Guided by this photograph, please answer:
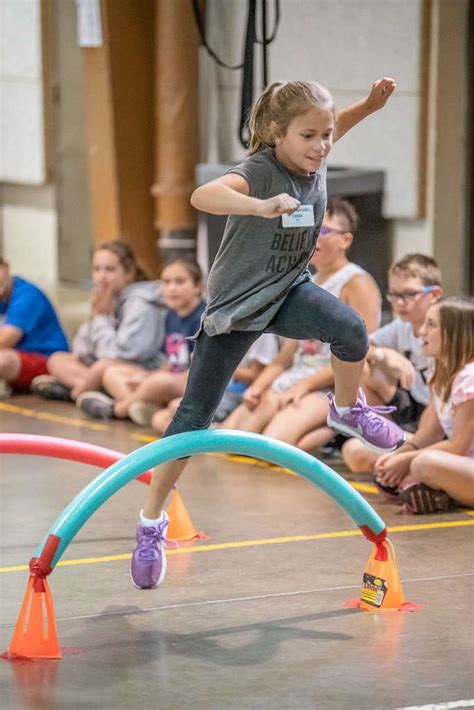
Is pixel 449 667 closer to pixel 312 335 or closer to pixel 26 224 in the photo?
pixel 312 335

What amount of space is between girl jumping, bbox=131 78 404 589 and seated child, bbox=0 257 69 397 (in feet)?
13.3

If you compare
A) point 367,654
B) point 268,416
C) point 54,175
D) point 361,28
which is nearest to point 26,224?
point 54,175

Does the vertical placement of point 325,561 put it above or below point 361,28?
below

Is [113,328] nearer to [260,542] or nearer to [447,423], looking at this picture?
[447,423]

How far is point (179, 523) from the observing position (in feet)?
17.2

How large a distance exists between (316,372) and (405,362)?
25.6 inches

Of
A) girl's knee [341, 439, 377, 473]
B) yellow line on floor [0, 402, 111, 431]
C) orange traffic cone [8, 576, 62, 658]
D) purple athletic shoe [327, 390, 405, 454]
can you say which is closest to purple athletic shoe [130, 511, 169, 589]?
orange traffic cone [8, 576, 62, 658]

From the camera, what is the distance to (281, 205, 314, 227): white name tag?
3.99 meters

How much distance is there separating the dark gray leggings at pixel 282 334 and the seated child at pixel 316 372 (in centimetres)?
216

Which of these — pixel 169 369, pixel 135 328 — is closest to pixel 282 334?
pixel 169 369

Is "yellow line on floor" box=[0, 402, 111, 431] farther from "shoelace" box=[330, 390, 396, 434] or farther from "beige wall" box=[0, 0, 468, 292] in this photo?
"shoelace" box=[330, 390, 396, 434]

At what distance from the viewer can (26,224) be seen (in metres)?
12.6

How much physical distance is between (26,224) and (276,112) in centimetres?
891

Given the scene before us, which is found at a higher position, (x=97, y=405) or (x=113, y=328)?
(x=113, y=328)
